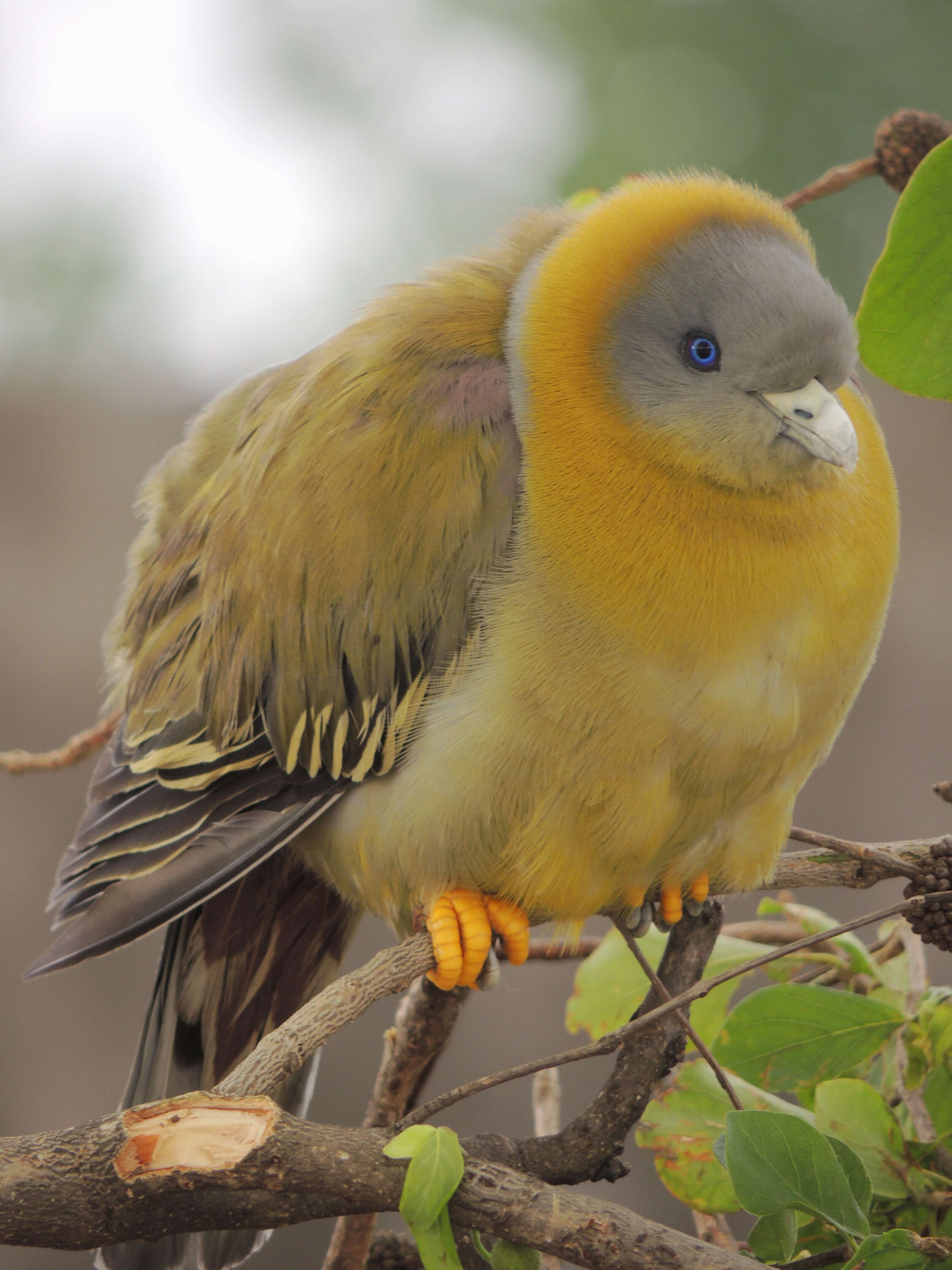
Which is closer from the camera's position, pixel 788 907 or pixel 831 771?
pixel 788 907

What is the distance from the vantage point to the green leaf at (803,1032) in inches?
58.2

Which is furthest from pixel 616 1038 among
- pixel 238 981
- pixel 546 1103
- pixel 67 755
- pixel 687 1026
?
pixel 67 755

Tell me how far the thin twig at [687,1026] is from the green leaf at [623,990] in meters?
0.16

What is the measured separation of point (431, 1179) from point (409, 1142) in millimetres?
38

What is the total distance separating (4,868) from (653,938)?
332 centimetres

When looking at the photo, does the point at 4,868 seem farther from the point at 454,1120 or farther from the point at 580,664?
the point at 580,664

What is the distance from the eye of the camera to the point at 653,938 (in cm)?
190

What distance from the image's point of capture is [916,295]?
1.28 meters

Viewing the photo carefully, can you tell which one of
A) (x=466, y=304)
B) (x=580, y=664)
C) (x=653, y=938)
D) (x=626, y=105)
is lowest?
(x=653, y=938)

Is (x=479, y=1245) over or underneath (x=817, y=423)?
underneath

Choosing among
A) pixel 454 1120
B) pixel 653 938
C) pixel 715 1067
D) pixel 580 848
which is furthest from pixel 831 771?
pixel 715 1067

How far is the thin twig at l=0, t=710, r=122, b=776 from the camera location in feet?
6.93

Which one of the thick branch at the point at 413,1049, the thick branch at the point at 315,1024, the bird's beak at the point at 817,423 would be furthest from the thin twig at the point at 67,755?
the bird's beak at the point at 817,423

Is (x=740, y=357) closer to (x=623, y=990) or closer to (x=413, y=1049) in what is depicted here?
(x=623, y=990)
